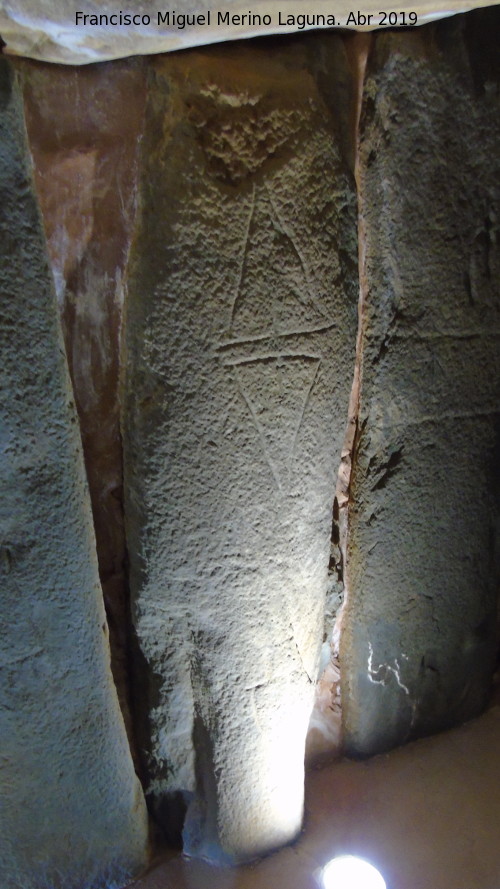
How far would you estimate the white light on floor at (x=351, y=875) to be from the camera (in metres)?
1.41

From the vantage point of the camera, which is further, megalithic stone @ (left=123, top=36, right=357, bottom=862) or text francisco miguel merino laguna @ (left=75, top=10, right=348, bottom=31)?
megalithic stone @ (left=123, top=36, right=357, bottom=862)

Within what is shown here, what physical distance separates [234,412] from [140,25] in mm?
553

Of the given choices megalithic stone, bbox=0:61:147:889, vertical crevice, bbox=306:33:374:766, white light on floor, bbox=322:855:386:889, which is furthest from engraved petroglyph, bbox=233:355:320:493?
white light on floor, bbox=322:855:386:889

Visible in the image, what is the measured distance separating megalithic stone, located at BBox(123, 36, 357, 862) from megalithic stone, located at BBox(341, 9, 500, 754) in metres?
0.10

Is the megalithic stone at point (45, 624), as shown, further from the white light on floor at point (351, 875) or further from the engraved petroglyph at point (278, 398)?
the white light on floor at point (351, 875)

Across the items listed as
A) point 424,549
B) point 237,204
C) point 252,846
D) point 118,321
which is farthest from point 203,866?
point 237,204

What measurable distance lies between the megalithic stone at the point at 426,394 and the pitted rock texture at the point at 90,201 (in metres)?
0.42

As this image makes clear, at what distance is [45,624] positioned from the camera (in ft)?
3.70

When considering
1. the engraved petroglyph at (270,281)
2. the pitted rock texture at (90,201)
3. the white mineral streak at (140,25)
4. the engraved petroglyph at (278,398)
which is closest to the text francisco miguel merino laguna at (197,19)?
the white mineral streak at (140,25)

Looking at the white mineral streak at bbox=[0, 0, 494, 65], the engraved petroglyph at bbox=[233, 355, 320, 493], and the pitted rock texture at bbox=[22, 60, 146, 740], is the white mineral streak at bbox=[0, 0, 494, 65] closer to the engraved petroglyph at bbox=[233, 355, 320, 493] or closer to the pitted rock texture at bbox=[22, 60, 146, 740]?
the pitted rock texture at bbox=[22, 60, 146, 740]

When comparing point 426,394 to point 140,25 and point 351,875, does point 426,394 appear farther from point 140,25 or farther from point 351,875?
point 351,875

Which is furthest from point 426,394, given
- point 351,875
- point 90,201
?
point 351,875

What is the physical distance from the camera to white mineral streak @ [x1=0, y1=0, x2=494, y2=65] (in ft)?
2.65

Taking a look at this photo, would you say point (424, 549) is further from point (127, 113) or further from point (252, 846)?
point (127, 113)
